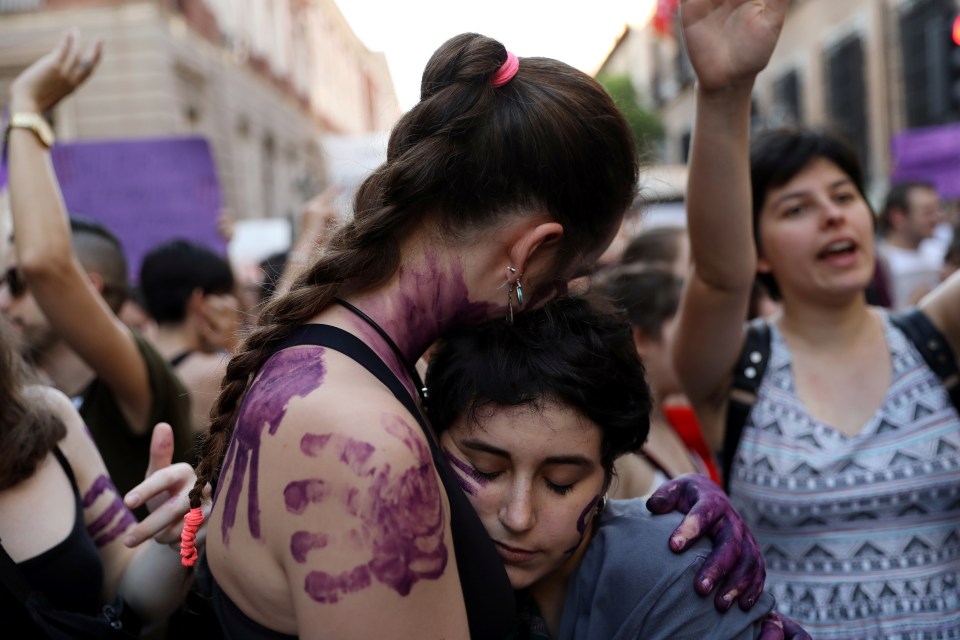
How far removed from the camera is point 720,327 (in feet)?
7.36

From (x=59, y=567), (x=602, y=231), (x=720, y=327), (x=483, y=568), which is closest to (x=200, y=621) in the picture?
(x=59, y=567)

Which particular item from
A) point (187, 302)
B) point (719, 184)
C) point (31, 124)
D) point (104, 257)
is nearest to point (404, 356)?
point (719, 184)

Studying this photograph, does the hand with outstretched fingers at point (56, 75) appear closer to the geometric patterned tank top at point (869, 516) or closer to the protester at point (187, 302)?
the protester at point (187, 302)

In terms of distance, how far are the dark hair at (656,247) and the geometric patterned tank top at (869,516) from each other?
1.46 metres

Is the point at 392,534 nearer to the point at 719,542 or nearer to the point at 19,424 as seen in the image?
the point at 719,542

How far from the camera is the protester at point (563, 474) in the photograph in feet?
5.15

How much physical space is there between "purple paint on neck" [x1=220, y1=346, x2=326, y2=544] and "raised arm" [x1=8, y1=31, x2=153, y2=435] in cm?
134

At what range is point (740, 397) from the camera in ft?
7.72

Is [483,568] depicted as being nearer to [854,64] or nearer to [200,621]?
[200,621]

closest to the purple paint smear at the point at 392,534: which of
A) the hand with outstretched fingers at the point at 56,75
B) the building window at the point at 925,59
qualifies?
the hand with outstretched fingers at the point at 56,75

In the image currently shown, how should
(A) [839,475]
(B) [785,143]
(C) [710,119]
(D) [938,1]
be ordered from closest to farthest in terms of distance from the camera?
(C) [710,119] < (A) [839,475] < (B) [785,143] < (D) [938,1]

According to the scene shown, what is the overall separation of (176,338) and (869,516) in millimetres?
2804

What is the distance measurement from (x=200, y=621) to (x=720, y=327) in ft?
4.33

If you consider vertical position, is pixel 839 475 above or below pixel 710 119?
below
